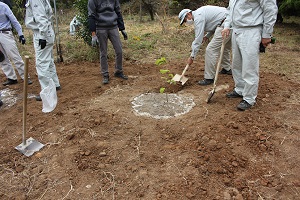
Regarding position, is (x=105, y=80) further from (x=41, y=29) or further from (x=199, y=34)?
(x=199, y=34)

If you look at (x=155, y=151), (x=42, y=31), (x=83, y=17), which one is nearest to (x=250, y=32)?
(x=155, y=151)

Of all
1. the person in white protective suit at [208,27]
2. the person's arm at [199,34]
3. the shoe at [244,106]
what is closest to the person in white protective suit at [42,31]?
the person in white protective suit at [208,27]

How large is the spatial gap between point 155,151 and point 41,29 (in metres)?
2.55

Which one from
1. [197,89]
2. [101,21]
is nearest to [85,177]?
[197,89]

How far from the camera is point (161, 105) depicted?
3.88 m

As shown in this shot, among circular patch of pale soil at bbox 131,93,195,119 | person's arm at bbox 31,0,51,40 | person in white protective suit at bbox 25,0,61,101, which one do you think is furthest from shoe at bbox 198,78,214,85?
person's arm at bbox 31,0,51,40

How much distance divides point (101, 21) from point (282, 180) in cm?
360

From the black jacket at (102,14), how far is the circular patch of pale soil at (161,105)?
1427 mm

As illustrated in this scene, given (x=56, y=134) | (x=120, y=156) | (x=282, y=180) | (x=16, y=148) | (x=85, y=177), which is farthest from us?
(x=56, y=134)

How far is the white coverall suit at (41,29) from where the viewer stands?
12.7ft

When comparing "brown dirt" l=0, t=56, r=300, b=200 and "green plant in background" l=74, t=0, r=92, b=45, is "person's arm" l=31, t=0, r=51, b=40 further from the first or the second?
"green plant in background" l=74, t=0, r=92, b=45

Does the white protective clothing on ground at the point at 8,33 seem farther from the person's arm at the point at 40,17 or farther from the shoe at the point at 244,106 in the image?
the shoe at the point at 244,106

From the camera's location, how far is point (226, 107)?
3693 millimetres

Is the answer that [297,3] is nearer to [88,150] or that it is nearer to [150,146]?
[150,146]
